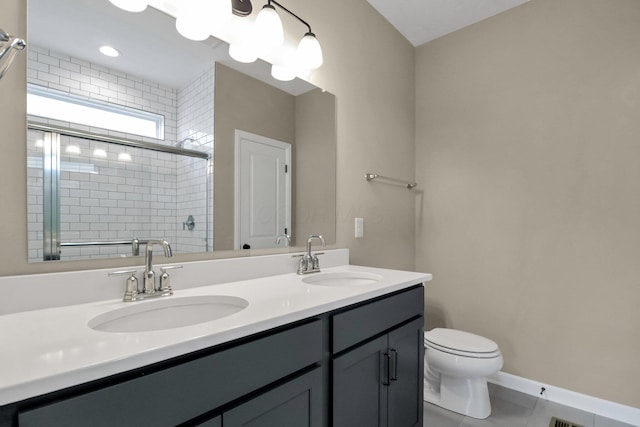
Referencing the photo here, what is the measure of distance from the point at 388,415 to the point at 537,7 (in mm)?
2531

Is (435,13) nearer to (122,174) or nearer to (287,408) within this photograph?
(122,174)

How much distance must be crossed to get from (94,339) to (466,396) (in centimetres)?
191

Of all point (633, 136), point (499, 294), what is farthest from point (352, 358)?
point (633, 136)

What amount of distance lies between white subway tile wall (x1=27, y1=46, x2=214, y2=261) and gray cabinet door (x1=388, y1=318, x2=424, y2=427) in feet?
2.90

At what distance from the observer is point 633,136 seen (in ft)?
5.70

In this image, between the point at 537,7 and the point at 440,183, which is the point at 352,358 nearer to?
the point at 440,183

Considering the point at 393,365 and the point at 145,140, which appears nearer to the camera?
the point at 145,140

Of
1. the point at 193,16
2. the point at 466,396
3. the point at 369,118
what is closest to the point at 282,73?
the point at 193,16

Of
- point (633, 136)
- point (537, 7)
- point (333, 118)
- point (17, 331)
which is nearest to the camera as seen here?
point (17, 331)

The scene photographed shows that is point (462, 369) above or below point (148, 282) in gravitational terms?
below

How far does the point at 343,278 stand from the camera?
5.34 ft

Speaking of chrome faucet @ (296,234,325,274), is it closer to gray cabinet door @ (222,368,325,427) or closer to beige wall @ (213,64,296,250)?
beige wall @ (213,64,296,250)

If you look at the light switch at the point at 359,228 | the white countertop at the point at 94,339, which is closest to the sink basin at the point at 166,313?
the white countertop at the point at 94,339

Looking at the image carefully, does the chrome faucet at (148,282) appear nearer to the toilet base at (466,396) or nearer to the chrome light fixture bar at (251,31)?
the chrome light fixture bar at (251,31)
